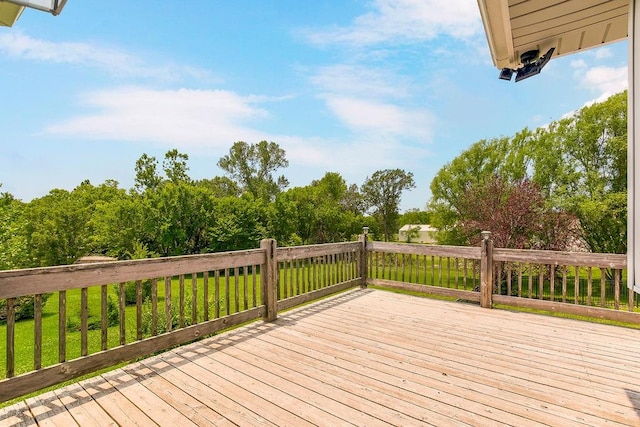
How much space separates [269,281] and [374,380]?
6.27ft

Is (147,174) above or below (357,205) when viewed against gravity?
above

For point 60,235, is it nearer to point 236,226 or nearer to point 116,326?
point 236,226

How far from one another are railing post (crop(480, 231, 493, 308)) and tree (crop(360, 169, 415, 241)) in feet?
79.1

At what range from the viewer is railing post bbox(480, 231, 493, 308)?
4551 millimetres

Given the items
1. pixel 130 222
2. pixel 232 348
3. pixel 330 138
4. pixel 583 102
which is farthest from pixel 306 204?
pixel 232 348

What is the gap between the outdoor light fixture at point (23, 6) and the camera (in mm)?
1943

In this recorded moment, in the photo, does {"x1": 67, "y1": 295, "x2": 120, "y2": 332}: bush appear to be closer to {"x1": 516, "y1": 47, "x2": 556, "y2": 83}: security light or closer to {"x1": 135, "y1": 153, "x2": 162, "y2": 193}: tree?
{"x1": 516, "y1": 47, "x2": 556, "y2": 83}: security light

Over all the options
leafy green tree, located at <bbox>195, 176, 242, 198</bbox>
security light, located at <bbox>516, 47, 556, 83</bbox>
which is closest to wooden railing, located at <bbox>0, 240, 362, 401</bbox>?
security light, located at <bbox>516, 47, 556, 83</bbox>

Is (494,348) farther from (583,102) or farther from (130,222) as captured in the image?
(130,222)

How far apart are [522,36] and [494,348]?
2712 mm

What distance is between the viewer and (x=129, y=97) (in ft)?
52.6

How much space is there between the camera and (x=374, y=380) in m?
2.52

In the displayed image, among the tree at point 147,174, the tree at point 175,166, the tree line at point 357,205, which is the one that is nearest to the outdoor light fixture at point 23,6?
the tree line at point 357,205

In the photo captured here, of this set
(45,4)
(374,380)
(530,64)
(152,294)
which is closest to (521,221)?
(530,64)
